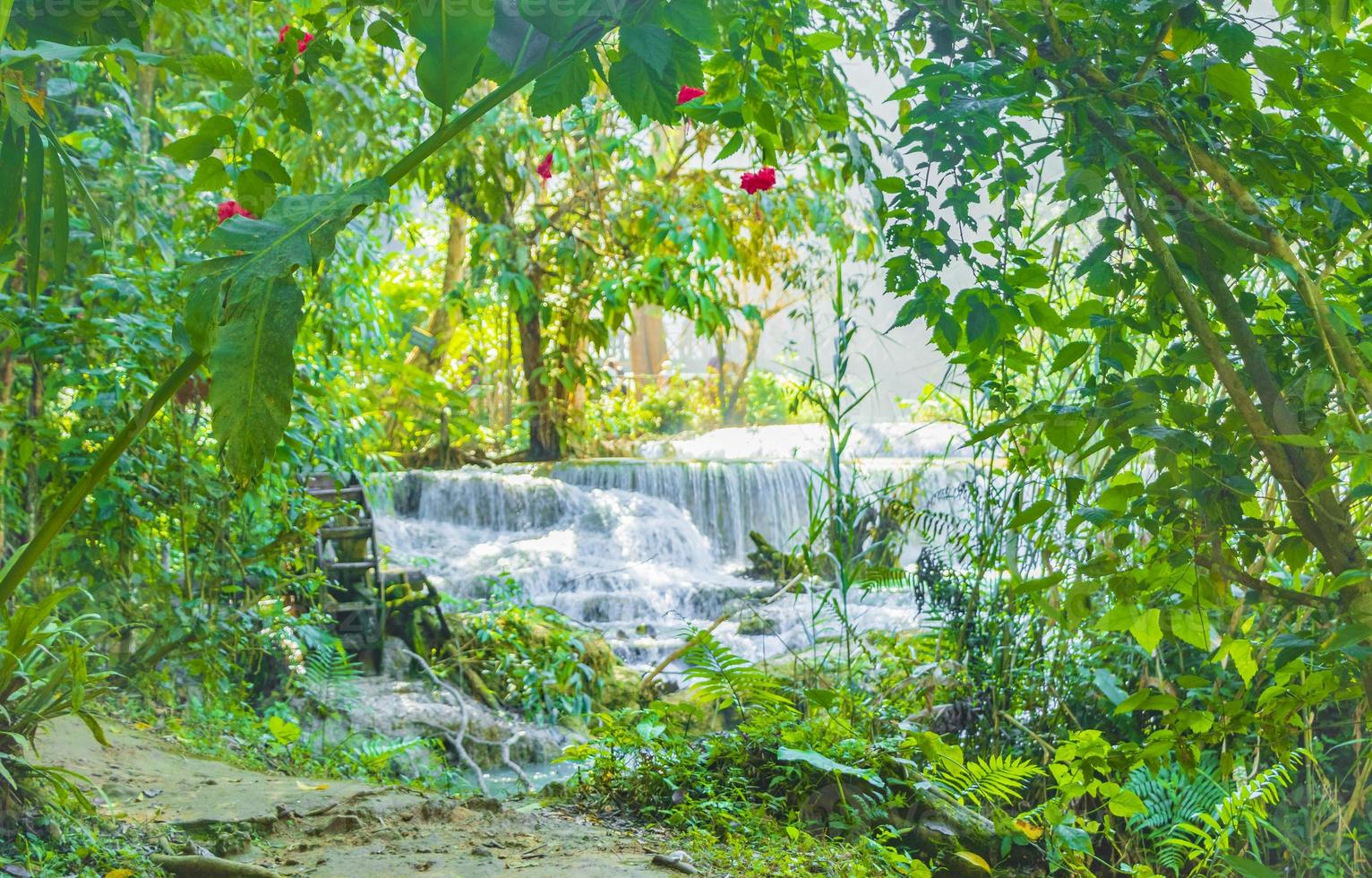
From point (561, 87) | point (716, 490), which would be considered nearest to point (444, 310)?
point (716, 490)

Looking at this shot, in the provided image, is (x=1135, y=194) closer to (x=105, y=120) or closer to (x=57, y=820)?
(x=57, y=820)

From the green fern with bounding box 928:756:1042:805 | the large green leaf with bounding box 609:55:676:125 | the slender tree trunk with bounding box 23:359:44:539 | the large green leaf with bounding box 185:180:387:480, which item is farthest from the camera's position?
the slender tree trunk with bounding box 23:359:44:539

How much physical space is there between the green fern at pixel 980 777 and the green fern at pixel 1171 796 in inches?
19.0

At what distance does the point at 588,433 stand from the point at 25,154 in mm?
9527

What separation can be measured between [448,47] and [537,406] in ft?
30.6

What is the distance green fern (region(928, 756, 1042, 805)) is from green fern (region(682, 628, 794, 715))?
16.5 inches

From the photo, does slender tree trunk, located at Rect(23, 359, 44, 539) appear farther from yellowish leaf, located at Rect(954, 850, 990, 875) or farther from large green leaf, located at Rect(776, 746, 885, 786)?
yellowish leaf, located at Rect(954, 850, 990, 875)

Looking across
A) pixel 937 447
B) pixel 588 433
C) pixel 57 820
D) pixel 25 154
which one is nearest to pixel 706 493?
pixel 588 433

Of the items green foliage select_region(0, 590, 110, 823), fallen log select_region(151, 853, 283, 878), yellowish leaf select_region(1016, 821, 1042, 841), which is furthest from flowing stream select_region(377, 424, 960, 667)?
fallen log select_region(151, 853, 283, 878)

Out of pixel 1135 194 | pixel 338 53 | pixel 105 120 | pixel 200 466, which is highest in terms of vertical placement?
pixel 105 120

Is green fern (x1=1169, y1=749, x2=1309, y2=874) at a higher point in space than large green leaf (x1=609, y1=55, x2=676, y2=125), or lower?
lower

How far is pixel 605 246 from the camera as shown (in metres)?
6.56

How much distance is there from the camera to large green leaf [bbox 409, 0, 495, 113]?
0.90m

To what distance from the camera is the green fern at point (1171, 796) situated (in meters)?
2.79
